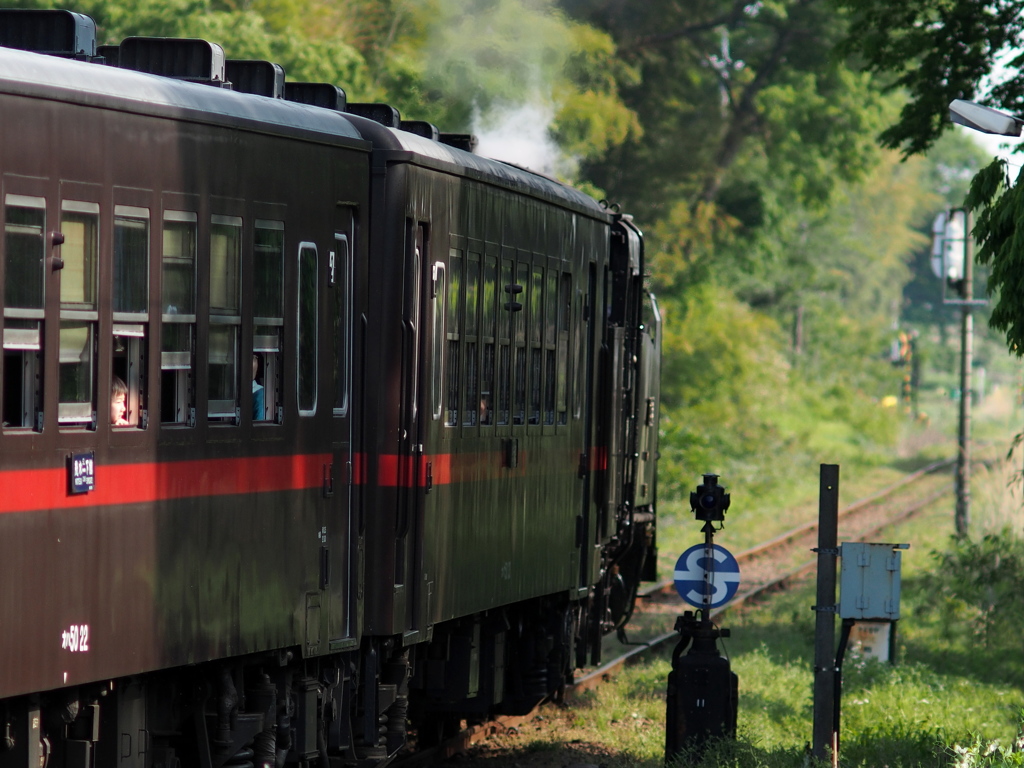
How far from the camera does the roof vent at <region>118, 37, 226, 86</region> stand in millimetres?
8461

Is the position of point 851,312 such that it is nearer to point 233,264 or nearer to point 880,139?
point 880,139

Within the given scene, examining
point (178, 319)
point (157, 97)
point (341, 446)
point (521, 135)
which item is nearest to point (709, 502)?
point (341, 446)

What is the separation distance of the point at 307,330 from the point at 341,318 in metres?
0.39

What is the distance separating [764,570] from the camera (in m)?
24.1

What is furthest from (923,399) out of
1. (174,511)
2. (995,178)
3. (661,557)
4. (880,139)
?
(174,511)

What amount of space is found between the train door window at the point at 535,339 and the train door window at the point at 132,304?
463 centimetres

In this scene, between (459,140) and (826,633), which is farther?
(459,140)

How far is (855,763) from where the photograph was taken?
11.0m

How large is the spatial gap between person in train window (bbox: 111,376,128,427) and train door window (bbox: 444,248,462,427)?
3.05 metres

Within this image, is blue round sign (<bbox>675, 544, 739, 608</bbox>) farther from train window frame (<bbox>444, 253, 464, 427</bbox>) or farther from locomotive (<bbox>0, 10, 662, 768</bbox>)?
train window frame (<bbox>444, 253, 464, 427</bbox>)

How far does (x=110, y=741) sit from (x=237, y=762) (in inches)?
42.1

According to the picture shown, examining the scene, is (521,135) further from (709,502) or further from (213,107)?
(213,107)

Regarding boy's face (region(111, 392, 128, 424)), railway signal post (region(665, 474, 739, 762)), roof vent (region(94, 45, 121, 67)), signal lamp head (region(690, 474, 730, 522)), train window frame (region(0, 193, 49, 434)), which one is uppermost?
roof vent (region(94, 45, 121, 67))

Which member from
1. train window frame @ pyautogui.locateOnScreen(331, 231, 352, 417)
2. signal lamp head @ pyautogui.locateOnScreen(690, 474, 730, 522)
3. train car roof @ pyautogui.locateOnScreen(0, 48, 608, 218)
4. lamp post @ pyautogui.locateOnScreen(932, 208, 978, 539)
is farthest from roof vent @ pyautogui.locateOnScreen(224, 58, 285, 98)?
lamp post @ pyautogui.locateOnScreen(932, 208, 978, 539)
